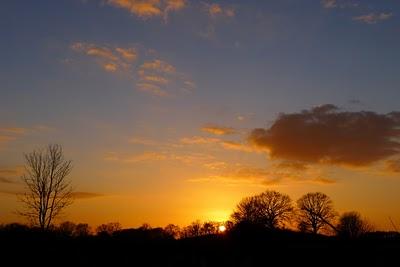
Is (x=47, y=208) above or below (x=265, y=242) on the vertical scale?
above

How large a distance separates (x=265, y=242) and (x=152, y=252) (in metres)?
4.07

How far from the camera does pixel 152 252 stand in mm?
16938

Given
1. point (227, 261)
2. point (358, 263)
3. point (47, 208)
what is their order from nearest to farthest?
point (358, 263), point (227, 261), point (47, 208)

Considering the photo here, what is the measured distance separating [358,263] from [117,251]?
28.1ft

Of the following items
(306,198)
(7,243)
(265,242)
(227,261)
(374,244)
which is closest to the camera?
(374,244)

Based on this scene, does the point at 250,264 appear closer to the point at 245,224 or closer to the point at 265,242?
the point at 265,242

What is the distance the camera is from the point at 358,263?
13.0 meters

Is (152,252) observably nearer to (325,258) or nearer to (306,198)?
(325,258)

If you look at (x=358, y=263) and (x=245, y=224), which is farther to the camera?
(x=245, y=224)

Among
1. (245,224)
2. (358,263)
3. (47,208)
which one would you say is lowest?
(358,263)

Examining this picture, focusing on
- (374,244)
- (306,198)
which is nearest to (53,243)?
(374,244)

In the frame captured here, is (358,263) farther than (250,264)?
No

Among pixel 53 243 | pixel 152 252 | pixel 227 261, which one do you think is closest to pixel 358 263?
pixel 227 261

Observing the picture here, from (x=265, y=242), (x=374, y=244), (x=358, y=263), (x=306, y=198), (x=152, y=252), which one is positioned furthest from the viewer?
(x=306, y=198)
